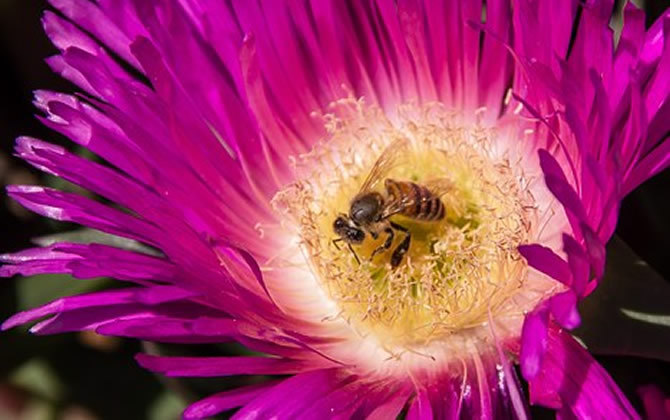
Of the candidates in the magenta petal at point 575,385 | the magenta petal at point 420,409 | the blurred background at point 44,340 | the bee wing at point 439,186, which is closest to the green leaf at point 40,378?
the blurred background at point 44,340

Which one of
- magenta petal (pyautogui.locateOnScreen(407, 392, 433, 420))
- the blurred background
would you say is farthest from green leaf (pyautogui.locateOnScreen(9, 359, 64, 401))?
magenta petal (pyautogui.locateOnScreen(407, 392, 433, 420))

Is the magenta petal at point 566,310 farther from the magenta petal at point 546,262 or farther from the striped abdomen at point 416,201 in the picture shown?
the striped abdomen at point 416,201

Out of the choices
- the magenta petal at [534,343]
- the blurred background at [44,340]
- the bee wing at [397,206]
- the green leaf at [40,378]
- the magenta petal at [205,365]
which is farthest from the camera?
the green leaf at [40,378]

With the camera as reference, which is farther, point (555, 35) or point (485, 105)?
point (485, 105)

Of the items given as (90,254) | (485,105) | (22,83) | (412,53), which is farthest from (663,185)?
(22,83)

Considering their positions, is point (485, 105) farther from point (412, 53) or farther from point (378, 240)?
point (378, 240)

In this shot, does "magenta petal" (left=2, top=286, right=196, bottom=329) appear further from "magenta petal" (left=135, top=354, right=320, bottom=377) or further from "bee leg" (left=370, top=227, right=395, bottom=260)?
"bee leg" (left=370, top=227, right=395, bottom=260)
